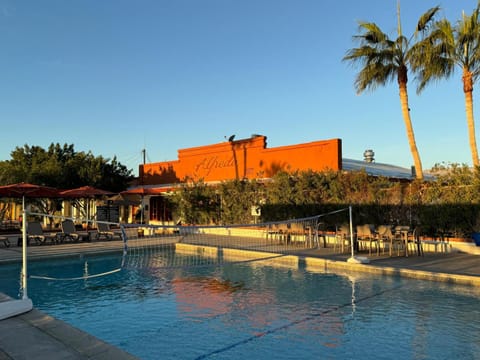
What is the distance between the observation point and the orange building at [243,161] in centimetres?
2153

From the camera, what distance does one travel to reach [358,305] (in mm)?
8555

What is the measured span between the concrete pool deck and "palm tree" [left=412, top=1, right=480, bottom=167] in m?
7.60

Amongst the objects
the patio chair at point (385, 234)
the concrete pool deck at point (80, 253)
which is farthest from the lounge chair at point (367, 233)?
the concrete pool deck at point (80, 253)

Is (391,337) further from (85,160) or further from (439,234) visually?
(85,160)

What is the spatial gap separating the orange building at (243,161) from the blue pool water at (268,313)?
1032 cm

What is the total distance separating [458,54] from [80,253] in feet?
59.0

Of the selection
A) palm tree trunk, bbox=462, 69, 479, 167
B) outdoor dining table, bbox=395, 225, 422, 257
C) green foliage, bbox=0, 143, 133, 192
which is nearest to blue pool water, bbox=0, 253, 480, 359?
outdoor dining table, bbox=395, 225, 422, 257

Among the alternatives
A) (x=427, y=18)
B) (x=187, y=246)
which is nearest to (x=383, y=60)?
(x=427, y=18)

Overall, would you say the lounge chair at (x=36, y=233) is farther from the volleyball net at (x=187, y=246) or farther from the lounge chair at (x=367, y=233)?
the lounge chair at (x=367, y=233)

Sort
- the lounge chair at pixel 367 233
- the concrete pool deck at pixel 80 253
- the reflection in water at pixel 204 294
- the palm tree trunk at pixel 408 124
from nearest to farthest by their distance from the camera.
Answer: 1. the concrete pool deck at pixel 80 253
2. the reflection in water at pixel 204 294
3. the lounge chair at pixel 367 233
4. the palm tree trunk at pixel 408 124

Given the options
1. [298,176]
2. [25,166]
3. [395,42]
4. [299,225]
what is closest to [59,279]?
[299,225]

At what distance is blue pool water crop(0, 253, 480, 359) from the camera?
6.16 meters

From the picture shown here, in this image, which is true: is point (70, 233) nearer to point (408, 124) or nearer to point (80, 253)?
point (80, 253)

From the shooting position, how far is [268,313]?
808 cm
